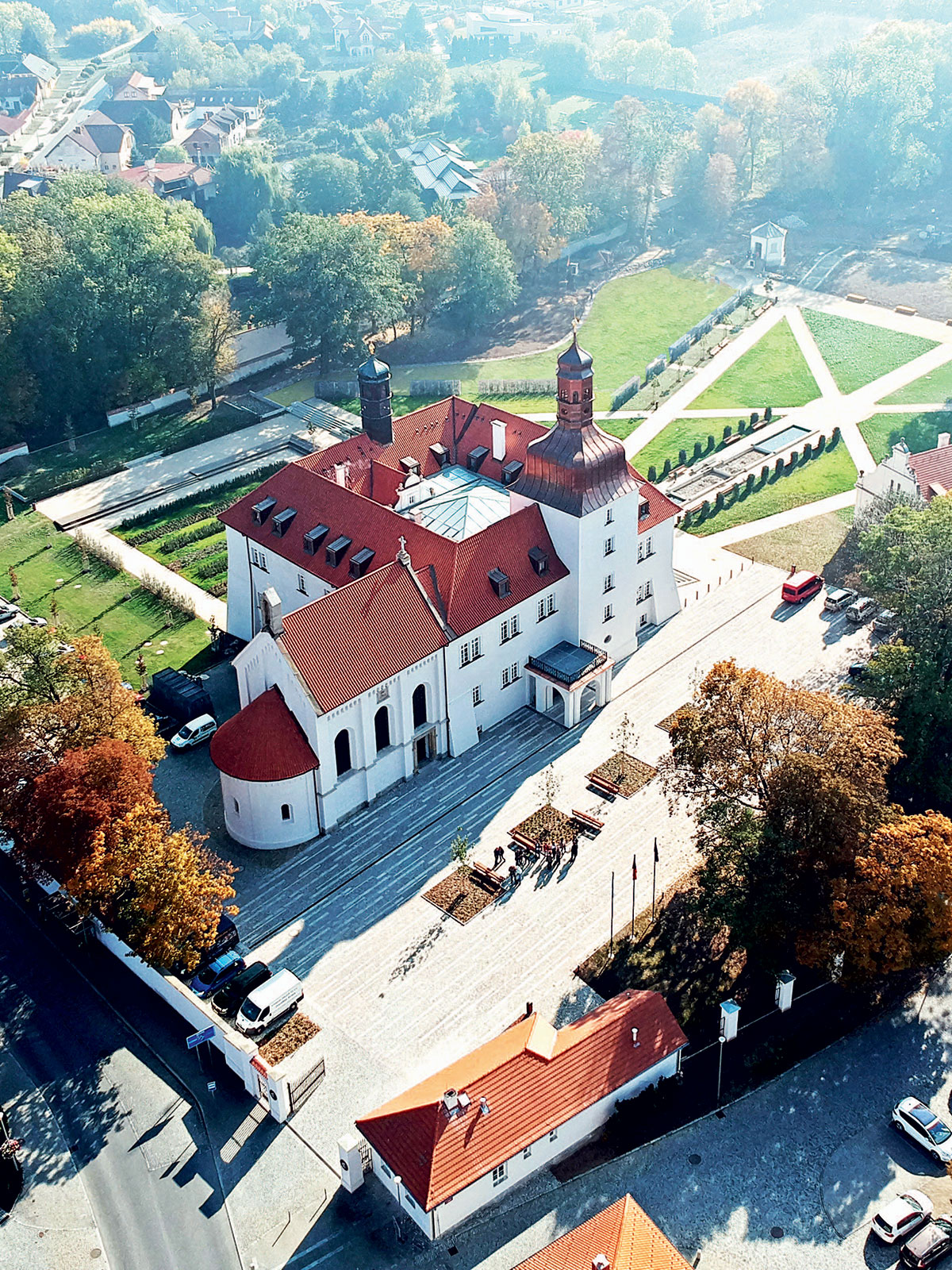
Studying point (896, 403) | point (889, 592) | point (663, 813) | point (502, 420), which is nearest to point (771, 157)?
point (896, 403)

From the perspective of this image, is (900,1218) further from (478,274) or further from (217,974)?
(478,274)

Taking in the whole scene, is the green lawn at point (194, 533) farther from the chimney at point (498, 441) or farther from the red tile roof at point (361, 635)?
the red tile roof at point (361, 635)

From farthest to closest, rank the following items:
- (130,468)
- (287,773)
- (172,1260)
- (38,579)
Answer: (130,468) < (38,579) < (287,773) < (172,1260)

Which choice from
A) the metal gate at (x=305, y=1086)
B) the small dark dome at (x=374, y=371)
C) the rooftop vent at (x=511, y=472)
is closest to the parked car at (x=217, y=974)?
the metal gate at (x=305, y=1086)

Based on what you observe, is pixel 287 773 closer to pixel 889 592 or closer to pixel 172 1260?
pixel 172 1260

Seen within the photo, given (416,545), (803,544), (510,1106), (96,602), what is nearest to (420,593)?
(416,545)

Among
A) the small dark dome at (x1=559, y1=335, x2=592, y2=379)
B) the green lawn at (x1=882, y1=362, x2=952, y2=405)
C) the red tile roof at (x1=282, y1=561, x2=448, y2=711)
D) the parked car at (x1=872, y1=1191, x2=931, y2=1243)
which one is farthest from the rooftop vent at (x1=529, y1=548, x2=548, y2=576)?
the green lawn at (x1=882, y1=362, x2=952, y2=405)

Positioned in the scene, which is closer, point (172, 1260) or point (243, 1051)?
point (172, 1260)
